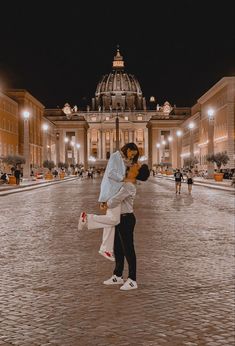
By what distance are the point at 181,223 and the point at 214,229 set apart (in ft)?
5.06

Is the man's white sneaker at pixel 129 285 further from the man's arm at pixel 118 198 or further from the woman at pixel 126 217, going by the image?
the man's arm at pixel 118 198

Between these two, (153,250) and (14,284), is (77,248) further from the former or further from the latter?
(14,284)

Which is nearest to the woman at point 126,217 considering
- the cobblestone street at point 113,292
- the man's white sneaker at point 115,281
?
the man's white sneaker at point 115,281

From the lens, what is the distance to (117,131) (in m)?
166

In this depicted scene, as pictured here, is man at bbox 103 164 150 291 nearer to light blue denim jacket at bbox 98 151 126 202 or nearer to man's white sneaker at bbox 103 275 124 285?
light blue denim jacket at bbox 98 151 126 202

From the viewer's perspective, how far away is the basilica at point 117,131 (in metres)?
76.5

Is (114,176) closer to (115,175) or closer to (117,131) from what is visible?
(115,175)

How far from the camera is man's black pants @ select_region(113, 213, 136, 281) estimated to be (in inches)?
274

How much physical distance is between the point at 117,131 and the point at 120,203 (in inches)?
6261

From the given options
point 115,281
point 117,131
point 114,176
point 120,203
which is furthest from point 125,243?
point 117,131

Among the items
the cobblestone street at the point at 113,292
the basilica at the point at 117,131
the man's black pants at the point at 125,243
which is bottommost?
the cobblestone street at the point at 113,292

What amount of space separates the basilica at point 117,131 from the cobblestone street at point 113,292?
6.18 feet

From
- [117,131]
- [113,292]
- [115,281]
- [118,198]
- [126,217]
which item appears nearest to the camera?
[118,198]

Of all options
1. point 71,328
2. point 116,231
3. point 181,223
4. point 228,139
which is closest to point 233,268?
point 116,231
